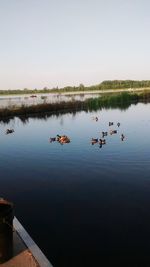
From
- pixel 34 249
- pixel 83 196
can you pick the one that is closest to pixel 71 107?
pixel 83 196

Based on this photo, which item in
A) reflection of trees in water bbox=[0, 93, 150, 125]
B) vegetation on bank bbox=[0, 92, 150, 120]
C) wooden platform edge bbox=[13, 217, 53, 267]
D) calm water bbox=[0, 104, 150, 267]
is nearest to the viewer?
wooden platform edge bbox=[13, 217, 53, 267]

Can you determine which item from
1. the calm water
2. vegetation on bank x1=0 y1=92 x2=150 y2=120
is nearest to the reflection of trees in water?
vegetation on bank x1=0 y1=92 x2=150 y2=120

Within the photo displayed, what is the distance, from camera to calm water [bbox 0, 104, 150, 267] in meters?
9.05

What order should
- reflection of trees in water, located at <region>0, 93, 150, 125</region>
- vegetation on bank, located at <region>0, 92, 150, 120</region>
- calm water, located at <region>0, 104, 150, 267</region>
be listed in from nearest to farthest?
calm water, located at <region>0, 104, 150, 267</region>, reflection of trees in water, located at <region>0, 93, 150, 125</region>, vegetation on bank, located at <region>0, 92, 150, 120</region>

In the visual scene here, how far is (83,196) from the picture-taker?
13125mm

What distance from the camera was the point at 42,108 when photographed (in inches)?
1977

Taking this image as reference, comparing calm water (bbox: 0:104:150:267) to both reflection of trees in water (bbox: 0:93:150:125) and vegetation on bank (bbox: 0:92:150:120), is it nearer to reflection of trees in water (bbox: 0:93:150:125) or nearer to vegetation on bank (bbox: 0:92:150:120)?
reflection of trees in water (bbox: 0:93:150:125)

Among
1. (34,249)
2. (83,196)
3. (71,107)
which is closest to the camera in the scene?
(34,249)

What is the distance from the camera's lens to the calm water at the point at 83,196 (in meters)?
9.05

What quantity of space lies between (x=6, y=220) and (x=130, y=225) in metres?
4.96

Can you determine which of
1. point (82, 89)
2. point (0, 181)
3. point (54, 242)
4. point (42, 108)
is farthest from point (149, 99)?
point (82, 89)

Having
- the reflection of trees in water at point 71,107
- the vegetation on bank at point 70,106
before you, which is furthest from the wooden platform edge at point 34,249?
the vegetation on bank at point 70,106

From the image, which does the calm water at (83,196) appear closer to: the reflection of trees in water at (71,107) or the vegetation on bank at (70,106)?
the reflection of trees in water at (71,107)

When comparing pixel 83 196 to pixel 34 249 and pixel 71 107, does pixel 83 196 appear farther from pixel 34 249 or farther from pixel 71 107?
pixel 71 107
